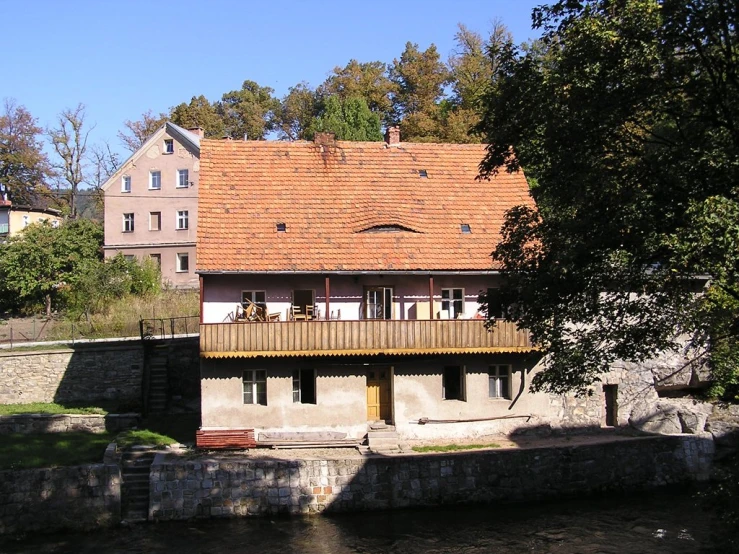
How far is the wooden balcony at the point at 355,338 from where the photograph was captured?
2450 centimetres

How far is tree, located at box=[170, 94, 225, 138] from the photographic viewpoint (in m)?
60.5

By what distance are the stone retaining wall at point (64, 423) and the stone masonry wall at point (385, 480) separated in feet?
15.8

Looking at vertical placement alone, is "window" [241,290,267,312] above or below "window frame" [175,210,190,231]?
below

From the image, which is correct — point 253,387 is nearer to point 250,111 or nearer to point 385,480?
point 385,480

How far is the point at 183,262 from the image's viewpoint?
4728 centimetres

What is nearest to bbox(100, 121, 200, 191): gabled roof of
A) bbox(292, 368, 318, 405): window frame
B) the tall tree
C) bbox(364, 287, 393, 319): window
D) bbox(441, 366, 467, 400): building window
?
the tall tree

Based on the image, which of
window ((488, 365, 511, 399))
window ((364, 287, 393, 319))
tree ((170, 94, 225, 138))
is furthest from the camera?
tree ((170, 94, 225, 138))

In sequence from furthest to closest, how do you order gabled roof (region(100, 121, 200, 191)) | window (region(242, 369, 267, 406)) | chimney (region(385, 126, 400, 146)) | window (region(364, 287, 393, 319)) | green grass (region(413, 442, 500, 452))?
gabled roof (region(100, 121, 200, 191))
chimney (region(385, 126, 400, 146))
window (region(364, 287, 393, 319))
window (region(242, 369, 267, 406))
green grass (region(413, 442, 500, 452))

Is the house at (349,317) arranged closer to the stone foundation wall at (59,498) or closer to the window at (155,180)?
the stone foundation wall at (59,498)

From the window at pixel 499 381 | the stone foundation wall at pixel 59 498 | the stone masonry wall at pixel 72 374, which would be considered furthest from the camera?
the stone masonry wall at pixel 72 374

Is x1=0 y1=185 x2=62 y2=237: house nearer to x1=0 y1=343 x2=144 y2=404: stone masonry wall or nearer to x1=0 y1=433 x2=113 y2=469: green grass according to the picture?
x1=0 y1=343 x2=144 y2=404: stone masonry wall

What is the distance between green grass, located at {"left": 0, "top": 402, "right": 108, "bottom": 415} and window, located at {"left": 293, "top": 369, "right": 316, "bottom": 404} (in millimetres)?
6866

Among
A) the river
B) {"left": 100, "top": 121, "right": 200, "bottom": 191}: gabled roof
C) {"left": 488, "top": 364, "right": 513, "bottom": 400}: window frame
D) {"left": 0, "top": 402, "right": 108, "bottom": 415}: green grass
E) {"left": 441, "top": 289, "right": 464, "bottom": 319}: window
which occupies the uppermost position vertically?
{"left": 100, "top": 121, "right": 200, "bottom": 191}: gabled roof

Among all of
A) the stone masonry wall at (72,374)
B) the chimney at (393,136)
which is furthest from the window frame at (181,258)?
the chimney at (393,136)
